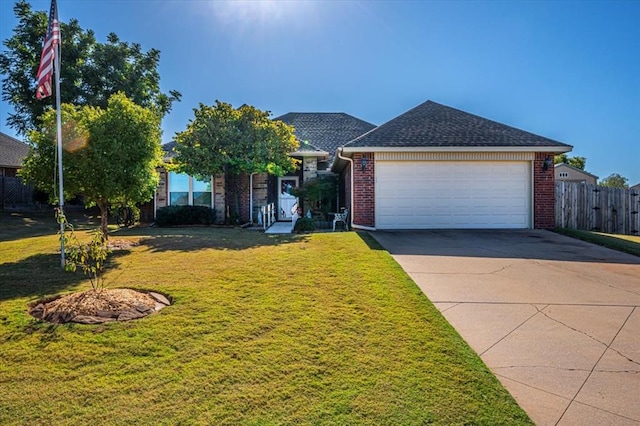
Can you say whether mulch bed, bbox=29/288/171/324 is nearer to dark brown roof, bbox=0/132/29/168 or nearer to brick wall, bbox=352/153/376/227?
brick wall, bbox=352/153/376/227

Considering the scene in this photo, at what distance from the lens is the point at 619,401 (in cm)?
275

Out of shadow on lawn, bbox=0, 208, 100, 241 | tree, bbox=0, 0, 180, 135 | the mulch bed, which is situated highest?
tree, bbox=0, 0, 180, 135

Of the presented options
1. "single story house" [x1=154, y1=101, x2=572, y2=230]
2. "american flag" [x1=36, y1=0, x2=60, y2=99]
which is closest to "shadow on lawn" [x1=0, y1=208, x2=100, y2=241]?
"american flag" [x1=36, y1=0, x2=60, y2=99]

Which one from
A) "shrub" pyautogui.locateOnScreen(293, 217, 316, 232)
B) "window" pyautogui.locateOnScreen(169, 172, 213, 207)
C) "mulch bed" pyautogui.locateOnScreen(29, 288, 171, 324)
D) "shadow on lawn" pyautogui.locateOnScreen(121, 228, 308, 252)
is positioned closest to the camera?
"mulch bed" pyautogui.locateOnScreen(29, 288, 171, 324)

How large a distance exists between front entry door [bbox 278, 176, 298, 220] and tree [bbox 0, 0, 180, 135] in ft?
38.0

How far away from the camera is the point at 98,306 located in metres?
4.45

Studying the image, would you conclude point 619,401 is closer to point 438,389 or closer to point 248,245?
point 438,389

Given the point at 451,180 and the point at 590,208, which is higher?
the point at 451,180

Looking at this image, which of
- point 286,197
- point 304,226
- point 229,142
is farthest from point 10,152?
point 304,226

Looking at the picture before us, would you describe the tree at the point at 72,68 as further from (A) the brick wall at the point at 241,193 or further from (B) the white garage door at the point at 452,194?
(B) the white garage door at the point at 452,194

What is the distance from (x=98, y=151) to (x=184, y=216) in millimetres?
7343

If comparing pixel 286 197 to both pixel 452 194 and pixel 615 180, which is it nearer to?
pixel 452 194

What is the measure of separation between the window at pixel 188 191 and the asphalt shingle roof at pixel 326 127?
5.77m

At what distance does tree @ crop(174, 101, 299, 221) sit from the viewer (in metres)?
14.1
